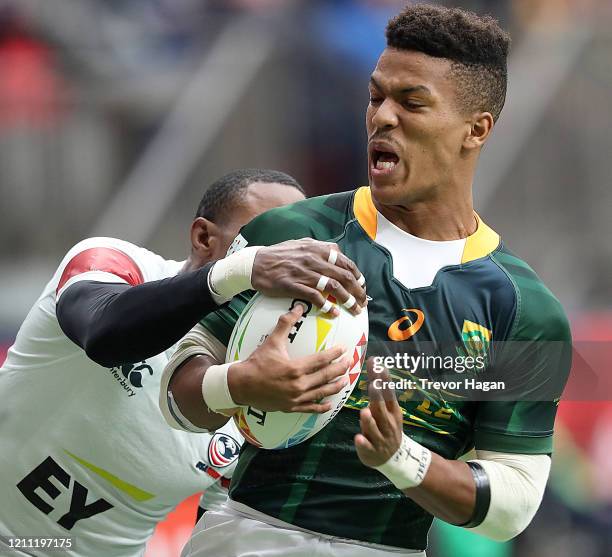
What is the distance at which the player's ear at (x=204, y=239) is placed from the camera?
435 centimetres

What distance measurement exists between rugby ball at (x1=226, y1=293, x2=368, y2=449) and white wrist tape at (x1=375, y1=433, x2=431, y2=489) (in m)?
0.20

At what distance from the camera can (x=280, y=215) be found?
3.35 m

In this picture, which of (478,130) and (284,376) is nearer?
(284,376)

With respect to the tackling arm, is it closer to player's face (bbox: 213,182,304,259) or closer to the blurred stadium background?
player's face (bbox: 213,182,304,259)

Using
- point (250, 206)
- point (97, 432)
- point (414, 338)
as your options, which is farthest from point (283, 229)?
point (97, 432)

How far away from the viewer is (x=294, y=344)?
285cm

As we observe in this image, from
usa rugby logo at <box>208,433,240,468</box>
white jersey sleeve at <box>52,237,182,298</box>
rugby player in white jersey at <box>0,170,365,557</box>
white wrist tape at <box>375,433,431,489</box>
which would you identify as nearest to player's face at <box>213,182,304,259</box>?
rugby player in white jersey at <box>0,170,365,557</box>

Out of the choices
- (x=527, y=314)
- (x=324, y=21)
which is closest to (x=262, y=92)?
(x=324, y=21)

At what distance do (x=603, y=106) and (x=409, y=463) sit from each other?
5.75m

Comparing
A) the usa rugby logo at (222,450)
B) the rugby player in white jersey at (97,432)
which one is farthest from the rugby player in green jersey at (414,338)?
the usa rugby logo at (222,450)

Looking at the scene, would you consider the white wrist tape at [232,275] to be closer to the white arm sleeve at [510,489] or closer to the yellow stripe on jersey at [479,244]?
the yellow stripe on jersey at [479,244]

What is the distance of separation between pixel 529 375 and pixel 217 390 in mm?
920

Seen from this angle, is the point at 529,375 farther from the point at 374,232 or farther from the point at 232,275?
the point at 232,275

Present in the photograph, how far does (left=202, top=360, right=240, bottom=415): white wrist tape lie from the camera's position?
2.89 metres
